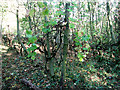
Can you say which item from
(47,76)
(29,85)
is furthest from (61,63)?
(29,85)

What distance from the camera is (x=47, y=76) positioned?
5082 millimetres

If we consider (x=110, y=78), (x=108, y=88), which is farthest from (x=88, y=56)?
(x=108, y=88)

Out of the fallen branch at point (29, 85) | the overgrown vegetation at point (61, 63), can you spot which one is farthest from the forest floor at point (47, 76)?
the fallen branch at point (29, 85)

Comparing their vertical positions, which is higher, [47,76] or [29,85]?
[47,76]

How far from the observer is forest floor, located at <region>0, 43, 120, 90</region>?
4.70m

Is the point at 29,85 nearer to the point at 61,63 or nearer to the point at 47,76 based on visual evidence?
the point at 47,76

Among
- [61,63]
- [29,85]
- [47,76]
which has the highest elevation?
[61,63]

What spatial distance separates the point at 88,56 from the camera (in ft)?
23.8

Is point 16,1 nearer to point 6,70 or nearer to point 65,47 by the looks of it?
point 6,70

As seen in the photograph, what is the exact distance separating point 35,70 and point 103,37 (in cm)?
590

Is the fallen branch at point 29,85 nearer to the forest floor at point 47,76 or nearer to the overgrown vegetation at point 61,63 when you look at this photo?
the overgrown vegetation at point 61,63

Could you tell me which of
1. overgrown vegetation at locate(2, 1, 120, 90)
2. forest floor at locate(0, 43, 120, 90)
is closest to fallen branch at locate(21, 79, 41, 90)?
overgrown vegetation at locate(2, 1, 120, 90)

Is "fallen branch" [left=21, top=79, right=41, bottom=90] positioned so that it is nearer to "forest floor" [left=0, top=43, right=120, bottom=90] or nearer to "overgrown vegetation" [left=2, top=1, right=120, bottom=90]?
"overgrown vegetation" [left=2, top=1, right=120, bottom=90]

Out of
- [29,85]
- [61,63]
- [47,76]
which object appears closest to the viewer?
[29,85]
